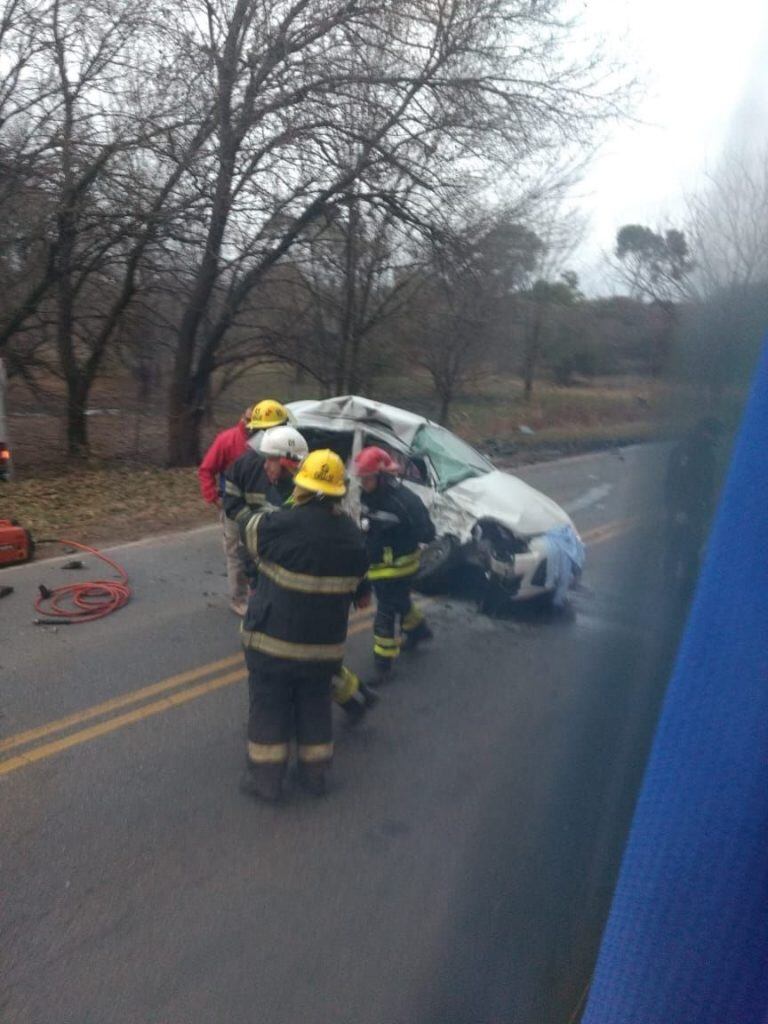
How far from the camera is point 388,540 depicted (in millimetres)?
6016

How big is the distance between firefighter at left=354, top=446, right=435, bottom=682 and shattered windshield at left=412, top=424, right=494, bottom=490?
2129 millimetres

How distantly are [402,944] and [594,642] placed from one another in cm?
156

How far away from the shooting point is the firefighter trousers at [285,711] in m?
4.33

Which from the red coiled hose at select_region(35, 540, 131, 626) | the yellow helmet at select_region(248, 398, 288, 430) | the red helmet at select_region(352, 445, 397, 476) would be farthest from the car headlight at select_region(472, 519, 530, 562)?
the red coiled hose at select_region(35, 540, 131, 626)

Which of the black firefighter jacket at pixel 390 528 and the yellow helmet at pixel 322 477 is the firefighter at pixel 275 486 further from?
the yellow helmet at pixel 322 477

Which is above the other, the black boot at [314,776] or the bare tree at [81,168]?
the bare tree at [81,168]

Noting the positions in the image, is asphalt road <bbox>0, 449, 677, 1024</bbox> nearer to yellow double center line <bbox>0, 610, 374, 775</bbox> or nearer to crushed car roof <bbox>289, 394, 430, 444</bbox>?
yellow double center line <bbox>0, 610, 374, 775</bbox>

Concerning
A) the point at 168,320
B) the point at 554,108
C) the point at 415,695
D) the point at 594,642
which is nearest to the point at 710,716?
the point at 594,642

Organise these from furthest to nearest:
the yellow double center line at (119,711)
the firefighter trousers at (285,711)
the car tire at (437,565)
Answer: the car tire at (437,565) < the yellow double center line at (119,711) < the firefighter trousers at (285,711)

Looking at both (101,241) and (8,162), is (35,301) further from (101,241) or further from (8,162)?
(8,162)

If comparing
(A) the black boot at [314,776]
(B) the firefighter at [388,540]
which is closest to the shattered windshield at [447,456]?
(B) the firefighter at [388,540]

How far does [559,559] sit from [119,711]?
12.6ft

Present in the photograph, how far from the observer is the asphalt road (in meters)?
2.65

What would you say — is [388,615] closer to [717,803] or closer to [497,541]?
[497,541]
